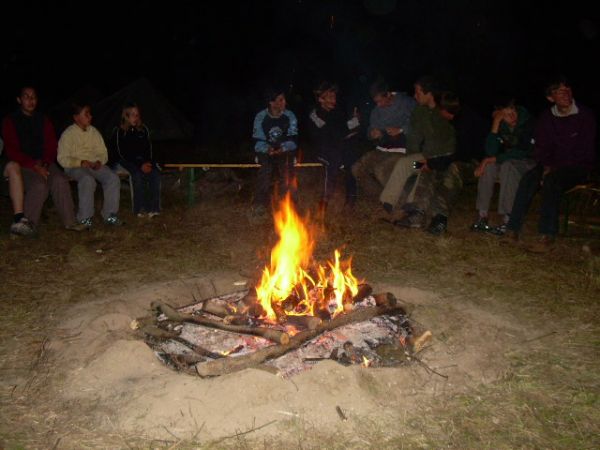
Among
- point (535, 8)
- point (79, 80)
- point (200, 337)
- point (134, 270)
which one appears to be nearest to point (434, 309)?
point (200, 337)

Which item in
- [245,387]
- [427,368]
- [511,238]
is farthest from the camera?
[511,238]

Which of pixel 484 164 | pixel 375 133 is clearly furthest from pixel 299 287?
pixel 375 133

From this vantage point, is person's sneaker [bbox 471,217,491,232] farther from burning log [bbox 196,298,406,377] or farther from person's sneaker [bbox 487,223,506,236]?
burning log [bbox 196,298,406,377]

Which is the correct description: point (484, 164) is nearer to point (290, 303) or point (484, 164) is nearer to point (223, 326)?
point (290, 303)

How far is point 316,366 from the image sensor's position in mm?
3416

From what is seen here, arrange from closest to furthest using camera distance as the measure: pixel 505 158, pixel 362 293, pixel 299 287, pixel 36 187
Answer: pixel 299 287, pixel 362 293, pixel 36 187, pixel 505 158

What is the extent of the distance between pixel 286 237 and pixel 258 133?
315cm

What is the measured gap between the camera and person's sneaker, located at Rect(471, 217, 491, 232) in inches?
281

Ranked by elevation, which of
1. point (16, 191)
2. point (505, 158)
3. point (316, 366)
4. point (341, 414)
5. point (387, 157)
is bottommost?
point (341, 414)

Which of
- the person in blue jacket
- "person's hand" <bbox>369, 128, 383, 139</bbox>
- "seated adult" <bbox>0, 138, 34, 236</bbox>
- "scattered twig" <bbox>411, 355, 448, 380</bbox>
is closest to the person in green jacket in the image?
"person's hand" <bbox>369, 128, 383, 139</bbox>

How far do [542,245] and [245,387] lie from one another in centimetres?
462

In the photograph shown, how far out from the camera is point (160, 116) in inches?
605

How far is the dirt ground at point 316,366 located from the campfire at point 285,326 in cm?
22

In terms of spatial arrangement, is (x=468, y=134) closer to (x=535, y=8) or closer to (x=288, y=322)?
(x=288, y=322)
